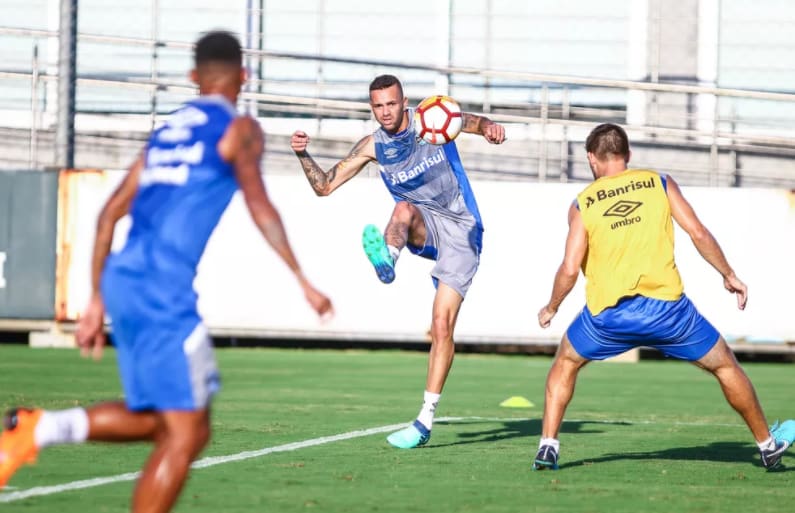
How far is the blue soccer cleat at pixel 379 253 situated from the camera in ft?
33.6

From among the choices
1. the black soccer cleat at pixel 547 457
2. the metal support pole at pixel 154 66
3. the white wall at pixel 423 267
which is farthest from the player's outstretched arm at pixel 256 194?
the metal support pole at pixel 154 66

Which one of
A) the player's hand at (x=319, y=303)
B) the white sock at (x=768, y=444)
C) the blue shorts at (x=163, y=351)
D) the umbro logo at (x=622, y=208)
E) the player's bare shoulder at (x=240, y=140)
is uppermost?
the player's bare shoulder at (x=240, y=140)

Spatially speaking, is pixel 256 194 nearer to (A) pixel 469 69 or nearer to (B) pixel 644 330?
(B) pixel 644 330

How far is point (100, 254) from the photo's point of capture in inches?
221

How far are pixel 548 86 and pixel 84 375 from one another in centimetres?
959

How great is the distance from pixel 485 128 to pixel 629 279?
206 centimetres

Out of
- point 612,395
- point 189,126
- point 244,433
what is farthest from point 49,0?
point 189,126

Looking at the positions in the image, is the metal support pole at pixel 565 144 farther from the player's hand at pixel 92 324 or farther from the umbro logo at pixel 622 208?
the player's hand at pixel 92 324

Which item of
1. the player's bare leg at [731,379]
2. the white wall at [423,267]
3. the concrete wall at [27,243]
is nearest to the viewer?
the player's bare leg at [731,379]

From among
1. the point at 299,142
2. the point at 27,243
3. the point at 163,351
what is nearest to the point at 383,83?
the point at 299,142

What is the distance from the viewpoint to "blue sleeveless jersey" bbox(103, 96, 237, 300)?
5.36m

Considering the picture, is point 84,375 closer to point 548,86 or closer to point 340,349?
point 340,349

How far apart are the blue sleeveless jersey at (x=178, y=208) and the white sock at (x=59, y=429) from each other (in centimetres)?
53

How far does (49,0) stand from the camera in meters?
22.9
